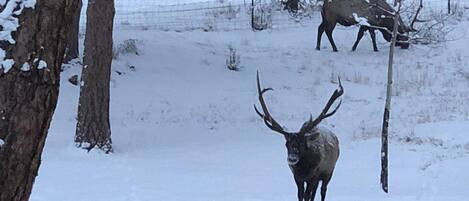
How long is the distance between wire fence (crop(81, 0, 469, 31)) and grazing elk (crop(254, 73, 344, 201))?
14.1m

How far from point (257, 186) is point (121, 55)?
26.4 ft

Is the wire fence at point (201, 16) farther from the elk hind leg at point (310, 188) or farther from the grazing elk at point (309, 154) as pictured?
the elk hind leg at point (310, 188)

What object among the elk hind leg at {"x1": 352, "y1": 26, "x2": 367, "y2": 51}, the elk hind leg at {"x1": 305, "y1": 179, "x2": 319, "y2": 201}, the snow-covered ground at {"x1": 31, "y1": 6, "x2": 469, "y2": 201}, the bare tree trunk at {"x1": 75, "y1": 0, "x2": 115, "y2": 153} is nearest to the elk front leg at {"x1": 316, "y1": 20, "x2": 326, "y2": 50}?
the snow-covered ground at {"x1": 31, "y1": 6, "x2": 469, "y2": 201}

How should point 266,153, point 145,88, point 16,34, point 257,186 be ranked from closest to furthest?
point 16,34 → point 257,186 → point 266,153 → point 145,88

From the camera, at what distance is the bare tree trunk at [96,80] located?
11.4 metres

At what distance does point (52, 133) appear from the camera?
13.0 metres

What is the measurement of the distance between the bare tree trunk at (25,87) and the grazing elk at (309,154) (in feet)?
16.0

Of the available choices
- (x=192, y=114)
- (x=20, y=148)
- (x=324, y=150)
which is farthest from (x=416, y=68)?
(x=20, y=148)

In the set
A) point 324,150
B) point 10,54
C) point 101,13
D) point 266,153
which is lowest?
point 266,153

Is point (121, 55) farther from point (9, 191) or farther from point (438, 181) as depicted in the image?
point (9, 191)

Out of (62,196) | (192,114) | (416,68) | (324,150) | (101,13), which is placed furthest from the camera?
(416,68)

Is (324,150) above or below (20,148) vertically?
below

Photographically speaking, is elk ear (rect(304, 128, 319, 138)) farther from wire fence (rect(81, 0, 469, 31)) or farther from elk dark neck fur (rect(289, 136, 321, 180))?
wire fence (rect(81, 0, 469, 31))

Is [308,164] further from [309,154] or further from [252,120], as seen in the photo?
[252,120]
